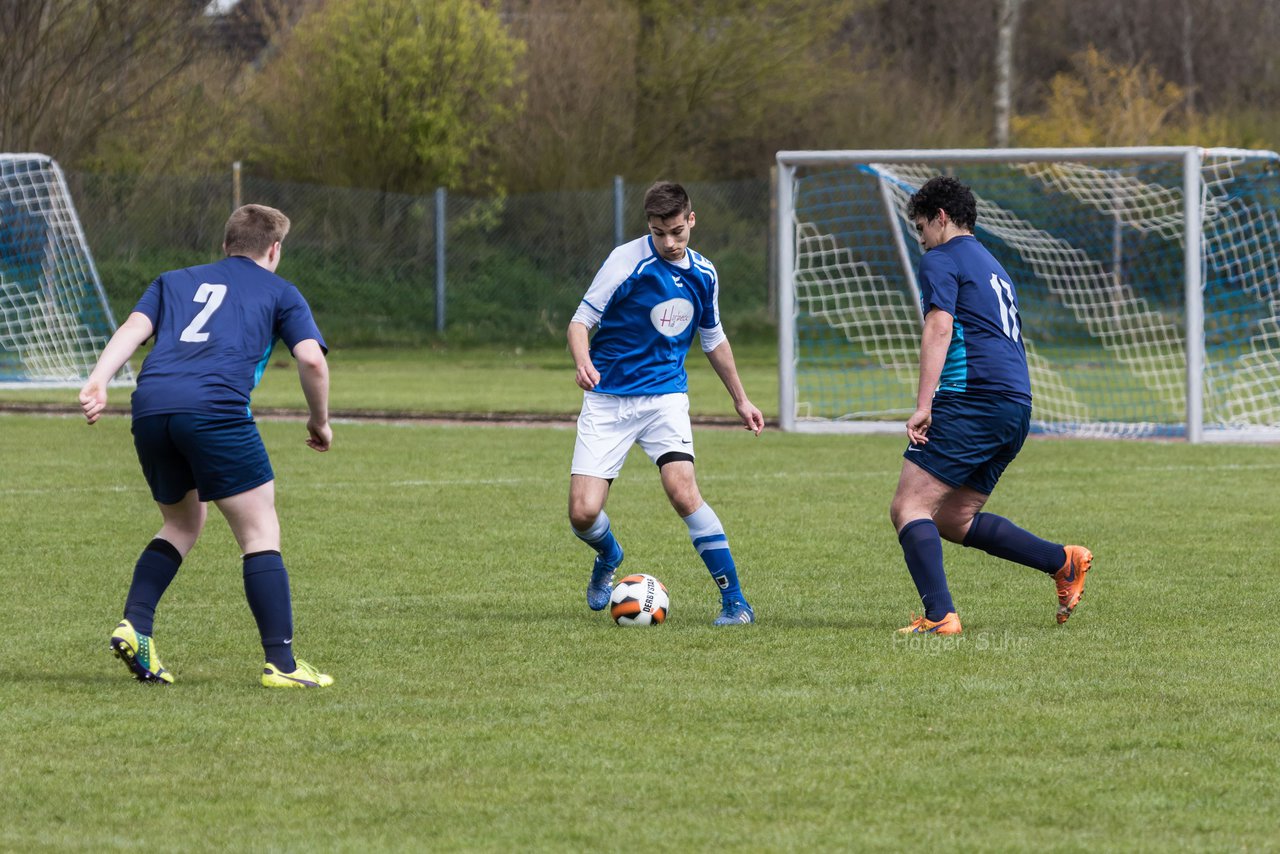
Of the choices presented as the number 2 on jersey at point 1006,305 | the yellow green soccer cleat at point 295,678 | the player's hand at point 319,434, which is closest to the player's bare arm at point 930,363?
the number 2 on jersey at point 1006,305

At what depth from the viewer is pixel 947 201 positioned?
6797 mm

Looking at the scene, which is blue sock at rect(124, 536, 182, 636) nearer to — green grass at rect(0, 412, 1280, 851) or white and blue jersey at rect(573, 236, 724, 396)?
green grass at rect(0, 412, 1280, 851)

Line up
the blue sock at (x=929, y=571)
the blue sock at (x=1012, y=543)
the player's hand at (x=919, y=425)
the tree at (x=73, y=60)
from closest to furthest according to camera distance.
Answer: the player's hand at (x=919, y=425) < the blue sock at (x=929, y=571) < the blue sock at (x=1012, y=543) < the tree at (x=73, y=60)

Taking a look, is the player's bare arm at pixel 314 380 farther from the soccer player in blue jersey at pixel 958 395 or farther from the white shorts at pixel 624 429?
the soccer player in blue jersey at pixel 958 395

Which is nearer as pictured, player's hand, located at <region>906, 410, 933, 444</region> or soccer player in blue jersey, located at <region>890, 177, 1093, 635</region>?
player's hand, located at <region>906, 410, 933, 444</region>

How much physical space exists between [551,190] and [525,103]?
160cm

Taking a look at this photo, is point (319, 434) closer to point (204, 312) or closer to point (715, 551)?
point (204, 312)

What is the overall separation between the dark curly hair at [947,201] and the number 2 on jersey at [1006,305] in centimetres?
24

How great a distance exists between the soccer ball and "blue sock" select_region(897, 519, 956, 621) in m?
0.99

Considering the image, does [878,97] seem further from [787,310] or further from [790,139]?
[787,310]

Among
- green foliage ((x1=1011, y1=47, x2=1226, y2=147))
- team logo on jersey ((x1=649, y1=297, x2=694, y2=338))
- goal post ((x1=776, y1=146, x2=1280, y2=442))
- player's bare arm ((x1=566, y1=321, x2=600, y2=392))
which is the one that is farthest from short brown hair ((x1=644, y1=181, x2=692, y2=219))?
green foliage ((x1=1011, y1=47, x2=1226, y2=147))

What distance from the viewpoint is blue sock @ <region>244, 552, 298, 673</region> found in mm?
5820

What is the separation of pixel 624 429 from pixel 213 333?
A: 2008 mm

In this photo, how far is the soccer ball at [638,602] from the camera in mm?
7008
